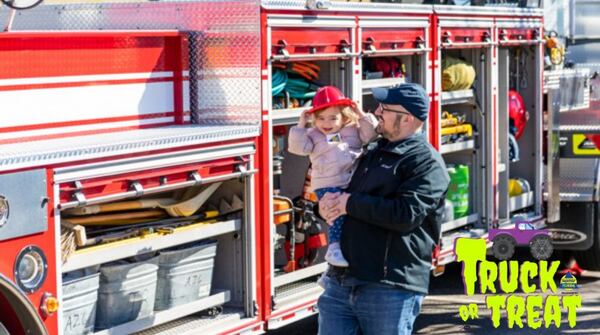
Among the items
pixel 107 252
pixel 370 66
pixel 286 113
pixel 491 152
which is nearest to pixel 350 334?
pixel 107 252

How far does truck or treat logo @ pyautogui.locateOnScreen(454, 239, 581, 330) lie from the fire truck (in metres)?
0.70

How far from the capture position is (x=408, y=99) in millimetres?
4621

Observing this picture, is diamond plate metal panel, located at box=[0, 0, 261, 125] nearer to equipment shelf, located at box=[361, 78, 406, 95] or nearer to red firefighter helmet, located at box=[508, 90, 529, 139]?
equipment shelf, located at box=[361, 78, 406, 95]

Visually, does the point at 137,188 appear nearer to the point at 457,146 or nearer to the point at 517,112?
the point at 457,146

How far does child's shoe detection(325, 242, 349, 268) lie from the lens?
183 inches

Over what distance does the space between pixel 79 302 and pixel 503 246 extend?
4.62 meters

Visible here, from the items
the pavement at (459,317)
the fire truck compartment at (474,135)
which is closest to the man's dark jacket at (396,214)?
the pavement at (459,317)

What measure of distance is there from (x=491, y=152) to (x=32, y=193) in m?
4.78

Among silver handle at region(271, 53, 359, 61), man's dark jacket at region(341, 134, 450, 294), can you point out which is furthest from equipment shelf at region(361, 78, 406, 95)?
man's dark jacket at region(341, 134, 450, 294)

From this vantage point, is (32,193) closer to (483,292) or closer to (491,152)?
(491,152)

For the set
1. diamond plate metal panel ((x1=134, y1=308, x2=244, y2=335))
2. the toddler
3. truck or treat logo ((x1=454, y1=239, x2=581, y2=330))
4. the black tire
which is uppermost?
the toddler

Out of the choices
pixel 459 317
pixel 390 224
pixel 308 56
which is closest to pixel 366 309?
pixel 390 224

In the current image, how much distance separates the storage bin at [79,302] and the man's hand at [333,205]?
39.5 inches

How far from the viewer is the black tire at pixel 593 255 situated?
904 cm
